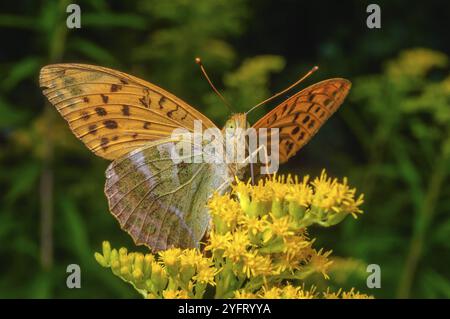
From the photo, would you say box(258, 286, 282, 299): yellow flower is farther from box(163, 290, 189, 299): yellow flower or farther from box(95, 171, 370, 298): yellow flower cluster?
box(163, 290, 189, 299): yellow flower

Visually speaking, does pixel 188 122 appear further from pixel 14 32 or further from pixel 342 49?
pixel 342 49

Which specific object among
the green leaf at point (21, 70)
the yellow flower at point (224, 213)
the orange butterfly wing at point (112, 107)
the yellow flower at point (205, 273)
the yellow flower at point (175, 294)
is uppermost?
the green leaf at point (21, 70)

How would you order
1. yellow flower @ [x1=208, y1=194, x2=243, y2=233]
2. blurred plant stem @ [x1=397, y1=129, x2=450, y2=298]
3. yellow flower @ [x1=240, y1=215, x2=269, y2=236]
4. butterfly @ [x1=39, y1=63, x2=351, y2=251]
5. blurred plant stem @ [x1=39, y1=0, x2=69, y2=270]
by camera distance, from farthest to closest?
1. blurred plant stem @ [x1=39, y1=0, x2=69, y2=270]
2. blurred plant stem @ [x1=397, y1=129, x2=450, y2=298]
3. butterfly @ [x1=39, y1=63, x2=351, y2=251]
4. yellow flower @ [x1=208, y1=194, x2=243, y2=233]
5. yellow flower @ [x1=240, y1=215, x2=269, y2=236]

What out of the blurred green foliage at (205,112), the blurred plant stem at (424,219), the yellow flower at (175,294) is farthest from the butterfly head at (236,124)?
the blurred plant stem at (424,219)

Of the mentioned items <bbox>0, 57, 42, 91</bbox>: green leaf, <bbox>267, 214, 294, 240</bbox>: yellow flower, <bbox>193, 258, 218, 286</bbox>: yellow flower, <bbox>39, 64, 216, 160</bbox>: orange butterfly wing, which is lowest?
<bbox>193, 258, 218, 286</bbox>: yellow flower

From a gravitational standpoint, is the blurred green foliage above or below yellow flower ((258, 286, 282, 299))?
above

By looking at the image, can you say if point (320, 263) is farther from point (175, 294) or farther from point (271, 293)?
point (175, 294)

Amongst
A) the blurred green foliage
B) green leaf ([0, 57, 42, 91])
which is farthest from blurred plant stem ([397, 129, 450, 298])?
green leaf ([0, 57, 42, 91])

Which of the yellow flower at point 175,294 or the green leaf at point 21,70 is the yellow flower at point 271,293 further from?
the green leaf at point 21,70
